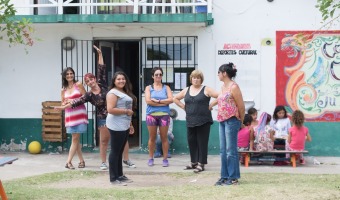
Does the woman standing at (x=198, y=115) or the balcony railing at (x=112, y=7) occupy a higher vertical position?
the balcony railing at (x=112, y=7)

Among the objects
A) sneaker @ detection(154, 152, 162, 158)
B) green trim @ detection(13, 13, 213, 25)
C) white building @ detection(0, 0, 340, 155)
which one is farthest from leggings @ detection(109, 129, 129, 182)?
white building @ detection(0, 0, 340, 155)

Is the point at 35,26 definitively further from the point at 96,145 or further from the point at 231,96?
the point at 231,96

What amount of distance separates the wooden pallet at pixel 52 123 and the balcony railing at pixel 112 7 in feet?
6.38

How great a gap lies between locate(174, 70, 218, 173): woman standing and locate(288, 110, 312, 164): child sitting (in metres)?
1.78

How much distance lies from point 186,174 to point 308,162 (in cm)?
271

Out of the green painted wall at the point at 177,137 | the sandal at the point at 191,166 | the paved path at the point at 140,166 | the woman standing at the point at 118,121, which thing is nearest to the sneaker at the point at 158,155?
the paved path at the point at 140,166

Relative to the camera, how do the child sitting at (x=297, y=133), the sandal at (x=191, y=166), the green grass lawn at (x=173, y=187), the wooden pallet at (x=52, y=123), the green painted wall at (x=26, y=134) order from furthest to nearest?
the green painted wall at (x=26, y=134)
the wooden pallet at (x=52, y=123)
the child sitting at (x=297, y=133)
the sandal at (x=191, y=166)
the green grass lawn at (x=173, y=187)

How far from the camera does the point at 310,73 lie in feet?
39.8

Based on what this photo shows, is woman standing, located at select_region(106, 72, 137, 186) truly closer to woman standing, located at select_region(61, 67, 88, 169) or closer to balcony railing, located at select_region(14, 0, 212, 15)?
woman standing, located at select_region(61, 67, 88, 169)

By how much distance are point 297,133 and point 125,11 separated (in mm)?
4456

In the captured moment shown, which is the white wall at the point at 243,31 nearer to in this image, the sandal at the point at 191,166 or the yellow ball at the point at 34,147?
the sandal at the point at 191,166

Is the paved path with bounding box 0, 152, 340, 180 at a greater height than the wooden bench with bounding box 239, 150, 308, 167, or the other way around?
the wooden bench with bounding box 239, 150, 308, 167

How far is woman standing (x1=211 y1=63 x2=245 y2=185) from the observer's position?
8680 millimetres

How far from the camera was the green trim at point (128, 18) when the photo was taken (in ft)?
38.6
